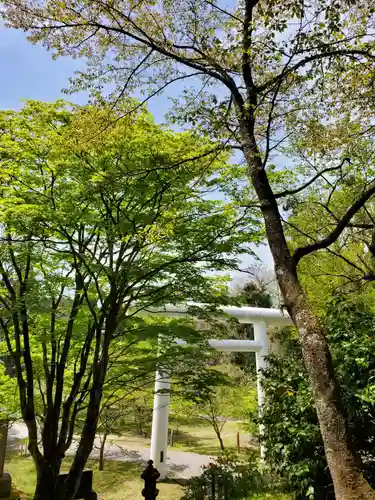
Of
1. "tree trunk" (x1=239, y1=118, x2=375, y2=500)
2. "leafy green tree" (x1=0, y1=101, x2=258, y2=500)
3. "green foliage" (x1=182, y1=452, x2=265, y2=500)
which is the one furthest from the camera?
"green foliage" (x1=182, y1=452, x2=265, y2=500)

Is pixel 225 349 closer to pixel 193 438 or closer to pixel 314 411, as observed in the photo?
pixel 314 411

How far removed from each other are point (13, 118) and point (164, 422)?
8486 mm

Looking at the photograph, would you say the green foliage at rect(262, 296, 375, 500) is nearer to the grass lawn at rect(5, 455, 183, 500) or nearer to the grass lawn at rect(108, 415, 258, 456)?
the grass lawn at rect(5, 455, 183, 500)

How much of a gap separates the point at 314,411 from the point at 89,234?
4492 millimetres

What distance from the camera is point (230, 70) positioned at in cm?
454

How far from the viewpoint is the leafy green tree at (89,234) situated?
5.00 meters

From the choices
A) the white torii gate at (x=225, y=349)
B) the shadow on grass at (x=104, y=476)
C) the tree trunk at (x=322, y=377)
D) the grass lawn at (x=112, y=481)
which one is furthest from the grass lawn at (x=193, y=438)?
the tree trunk at (x=322, y=377)

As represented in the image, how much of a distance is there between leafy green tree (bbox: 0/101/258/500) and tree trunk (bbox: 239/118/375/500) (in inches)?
70.3

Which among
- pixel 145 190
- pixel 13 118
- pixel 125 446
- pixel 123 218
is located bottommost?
pixel 125 446

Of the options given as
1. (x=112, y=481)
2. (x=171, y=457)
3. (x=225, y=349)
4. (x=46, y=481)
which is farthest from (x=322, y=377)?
(x=171, y=457)

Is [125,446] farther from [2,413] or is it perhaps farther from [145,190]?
[145,190]

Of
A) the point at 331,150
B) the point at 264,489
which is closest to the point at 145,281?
the point at 331,150

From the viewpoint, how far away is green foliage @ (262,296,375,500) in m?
3.77

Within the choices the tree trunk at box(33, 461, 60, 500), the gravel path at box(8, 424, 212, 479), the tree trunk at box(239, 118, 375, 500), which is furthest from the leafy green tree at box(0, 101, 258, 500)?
the gravel path at box(8, 424, 212, 479)
